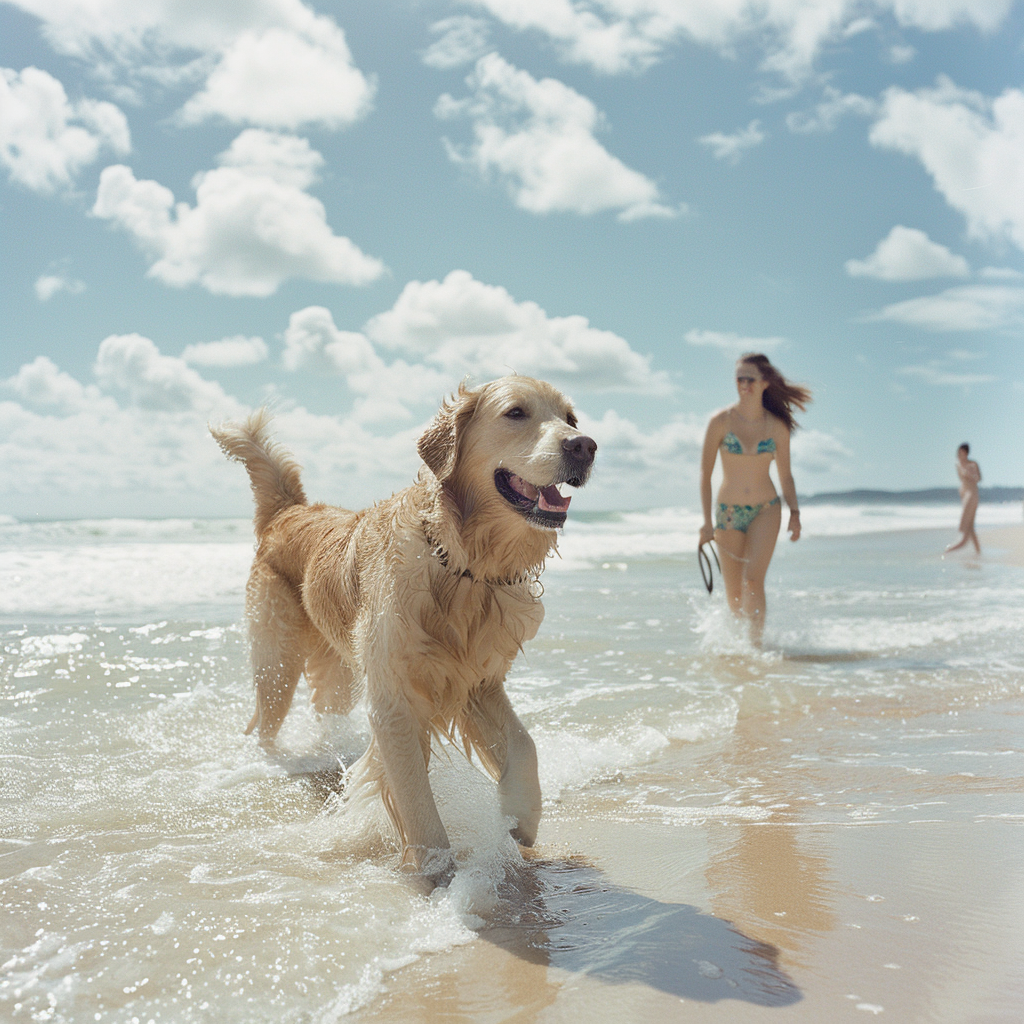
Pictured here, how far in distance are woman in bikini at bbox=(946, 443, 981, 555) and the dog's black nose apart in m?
16.7

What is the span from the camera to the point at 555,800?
12.5 ft

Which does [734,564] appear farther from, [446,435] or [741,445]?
[446,435]

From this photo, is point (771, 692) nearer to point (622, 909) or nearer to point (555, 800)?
point (555, 800)

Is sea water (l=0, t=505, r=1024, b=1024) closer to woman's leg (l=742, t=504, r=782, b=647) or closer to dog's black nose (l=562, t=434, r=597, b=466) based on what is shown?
woman's leg (l=742, t=504, r=782, b=647)

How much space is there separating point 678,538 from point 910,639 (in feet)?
54.0

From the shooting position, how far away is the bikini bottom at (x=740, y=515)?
7238mm

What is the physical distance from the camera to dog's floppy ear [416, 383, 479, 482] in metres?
3.03

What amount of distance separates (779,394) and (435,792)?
5074 mm

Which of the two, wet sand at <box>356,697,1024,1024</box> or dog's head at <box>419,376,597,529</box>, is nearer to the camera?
wet sand at <box>356,697,1024,1024</box>

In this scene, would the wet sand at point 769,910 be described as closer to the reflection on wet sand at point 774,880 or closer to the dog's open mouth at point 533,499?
the reflection on wet sand at point 774,880

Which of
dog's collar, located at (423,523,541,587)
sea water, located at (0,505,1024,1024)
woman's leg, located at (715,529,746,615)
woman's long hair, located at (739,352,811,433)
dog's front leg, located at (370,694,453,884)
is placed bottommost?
sea water, located at (0,505,1024,1024)

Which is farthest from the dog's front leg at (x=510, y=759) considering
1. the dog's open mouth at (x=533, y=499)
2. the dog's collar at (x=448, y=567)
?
the dog's open mouth at (x=533, y=499)

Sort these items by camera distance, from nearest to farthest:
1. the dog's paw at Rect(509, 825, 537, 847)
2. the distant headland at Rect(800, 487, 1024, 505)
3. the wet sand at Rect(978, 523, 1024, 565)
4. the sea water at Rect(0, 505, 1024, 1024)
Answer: the sea water at Rect(0, 505, 1024, 1024) < the dog's paw at Rect(509, 825, 537, 847) < the wet sand at Rect(978, 523, 1024, 565) < the distant headland at Rect(800, 487, 1024, 505)

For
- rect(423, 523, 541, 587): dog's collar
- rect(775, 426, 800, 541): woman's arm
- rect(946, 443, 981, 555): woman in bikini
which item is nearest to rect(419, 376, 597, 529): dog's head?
rect(423, 523, 541, 587): dog's collar
